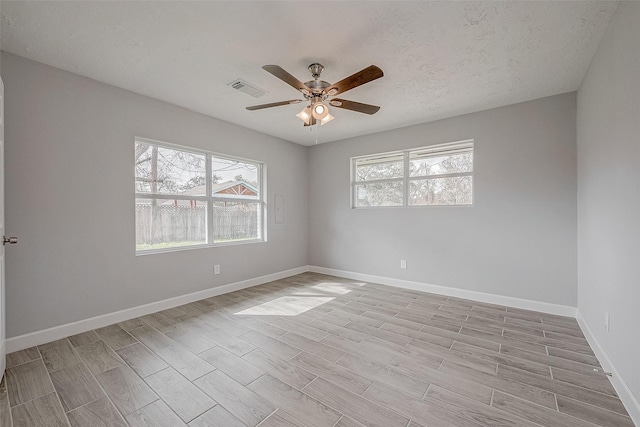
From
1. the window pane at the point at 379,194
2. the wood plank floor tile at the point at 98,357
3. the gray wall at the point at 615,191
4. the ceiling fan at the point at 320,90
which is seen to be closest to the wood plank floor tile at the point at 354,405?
the gray wall at the point at 615,191

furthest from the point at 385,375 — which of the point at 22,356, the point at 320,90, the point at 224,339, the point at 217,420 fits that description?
the point at 22,356

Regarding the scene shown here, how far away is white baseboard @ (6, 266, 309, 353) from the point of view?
2.40 metres

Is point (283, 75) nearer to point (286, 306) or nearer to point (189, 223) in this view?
point (189, 223)

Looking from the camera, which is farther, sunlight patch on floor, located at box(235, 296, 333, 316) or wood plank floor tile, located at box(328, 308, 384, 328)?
sunlight patch on floor, located at box(235, 296, 333, 316)

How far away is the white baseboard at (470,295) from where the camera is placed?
322cm

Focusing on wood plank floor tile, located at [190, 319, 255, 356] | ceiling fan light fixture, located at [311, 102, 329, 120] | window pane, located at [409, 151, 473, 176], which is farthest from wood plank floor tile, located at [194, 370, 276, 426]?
window pane, located at [409, 151, 473, 176]

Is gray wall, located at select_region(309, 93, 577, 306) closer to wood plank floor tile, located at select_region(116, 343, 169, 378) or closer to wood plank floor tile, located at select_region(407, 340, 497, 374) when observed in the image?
wood plank floor tile, located at select_region(407, 340, 497, 374)

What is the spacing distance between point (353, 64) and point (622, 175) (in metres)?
2.16

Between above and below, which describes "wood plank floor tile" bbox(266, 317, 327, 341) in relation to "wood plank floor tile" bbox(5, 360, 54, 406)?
below

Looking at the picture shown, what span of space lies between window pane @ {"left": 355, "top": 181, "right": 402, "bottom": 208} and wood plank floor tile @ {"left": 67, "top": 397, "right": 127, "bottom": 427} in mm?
4051

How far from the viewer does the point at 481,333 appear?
2725 millimetres

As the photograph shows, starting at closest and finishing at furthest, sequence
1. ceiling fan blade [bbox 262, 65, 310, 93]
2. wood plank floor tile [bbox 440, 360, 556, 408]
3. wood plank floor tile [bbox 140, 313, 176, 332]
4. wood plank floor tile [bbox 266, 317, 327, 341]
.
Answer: wood plank floor tile [bbox 440, 360, 556, 408]
ceiling fan blade [bbox 262, 65, 310, 93]
wood plank floor tile [bbox 266, 317, 327, 341]
wood plank floor tile [bbox 140, 313, 176, 332]

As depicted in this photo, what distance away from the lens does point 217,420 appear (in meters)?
1.58

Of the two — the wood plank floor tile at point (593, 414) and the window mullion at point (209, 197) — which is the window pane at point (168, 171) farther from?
the wood plank floor tile at point (593, 414)
